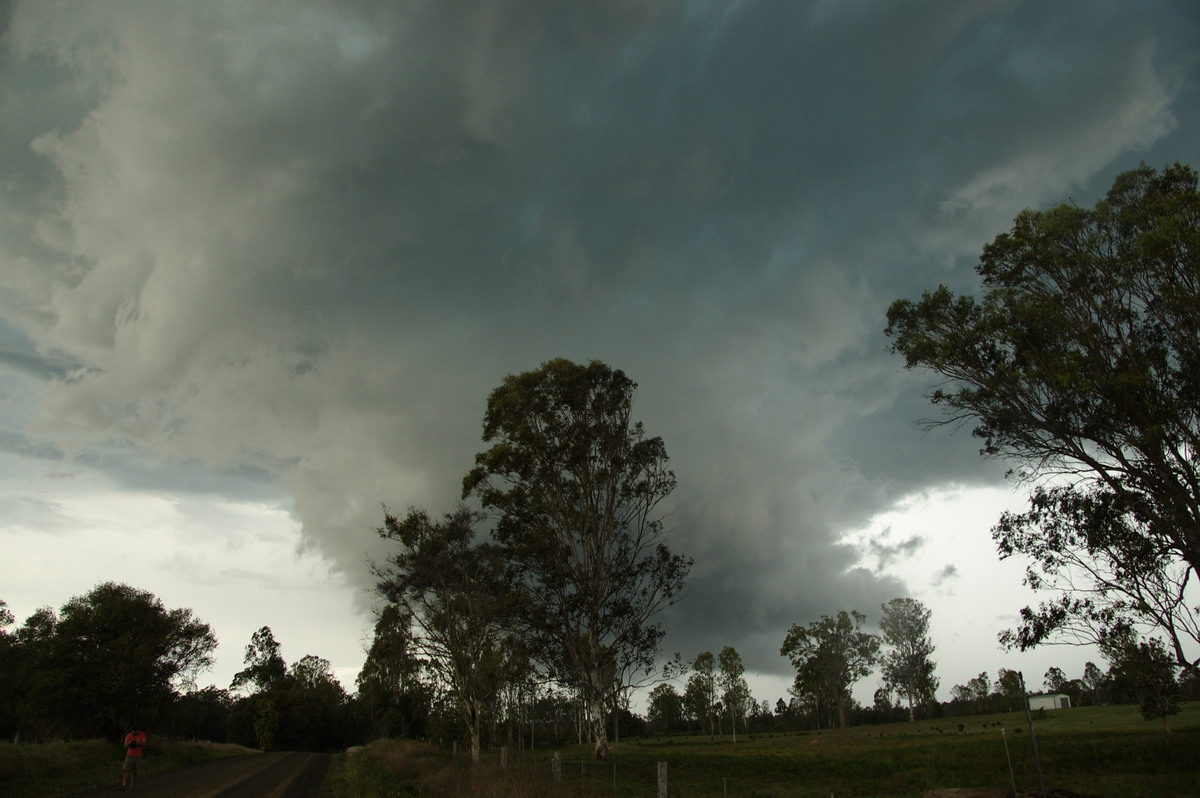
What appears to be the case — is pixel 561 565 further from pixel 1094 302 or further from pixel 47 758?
pixel 1094 302

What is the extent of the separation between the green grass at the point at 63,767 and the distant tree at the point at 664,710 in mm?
101667

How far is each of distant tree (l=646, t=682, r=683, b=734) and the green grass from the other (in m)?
102

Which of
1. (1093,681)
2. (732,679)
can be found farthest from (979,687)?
(732,679)

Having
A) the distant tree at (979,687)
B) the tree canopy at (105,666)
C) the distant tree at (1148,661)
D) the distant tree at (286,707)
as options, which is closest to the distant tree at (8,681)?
the tree canopy at (105,666)

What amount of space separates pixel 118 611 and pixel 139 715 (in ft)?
22.4

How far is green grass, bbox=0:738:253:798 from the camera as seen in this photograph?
59.0 ft

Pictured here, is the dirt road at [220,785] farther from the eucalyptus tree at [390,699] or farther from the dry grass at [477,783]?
the eucalyptus tree at [390,699]

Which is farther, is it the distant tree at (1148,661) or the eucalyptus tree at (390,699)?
the eucalyptus tree at (390,699)

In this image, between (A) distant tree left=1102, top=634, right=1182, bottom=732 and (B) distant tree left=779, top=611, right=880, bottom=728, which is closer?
(A) distant tree left=1102, top=634, right=1182, bottom=732

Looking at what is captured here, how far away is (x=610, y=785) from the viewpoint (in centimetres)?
2045

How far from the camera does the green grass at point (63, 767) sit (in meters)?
18.0

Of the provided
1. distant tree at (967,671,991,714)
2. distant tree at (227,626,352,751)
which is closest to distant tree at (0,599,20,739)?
distant tree at (227,626,352,751)

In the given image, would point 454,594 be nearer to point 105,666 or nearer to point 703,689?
point 105,666

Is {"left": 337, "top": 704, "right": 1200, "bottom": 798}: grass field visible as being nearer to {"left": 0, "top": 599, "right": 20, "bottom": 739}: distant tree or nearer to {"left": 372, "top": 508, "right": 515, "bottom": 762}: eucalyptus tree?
{"left": 372, "top": 508, "right": 515, "bottom": 762}: eucalyptus tree
